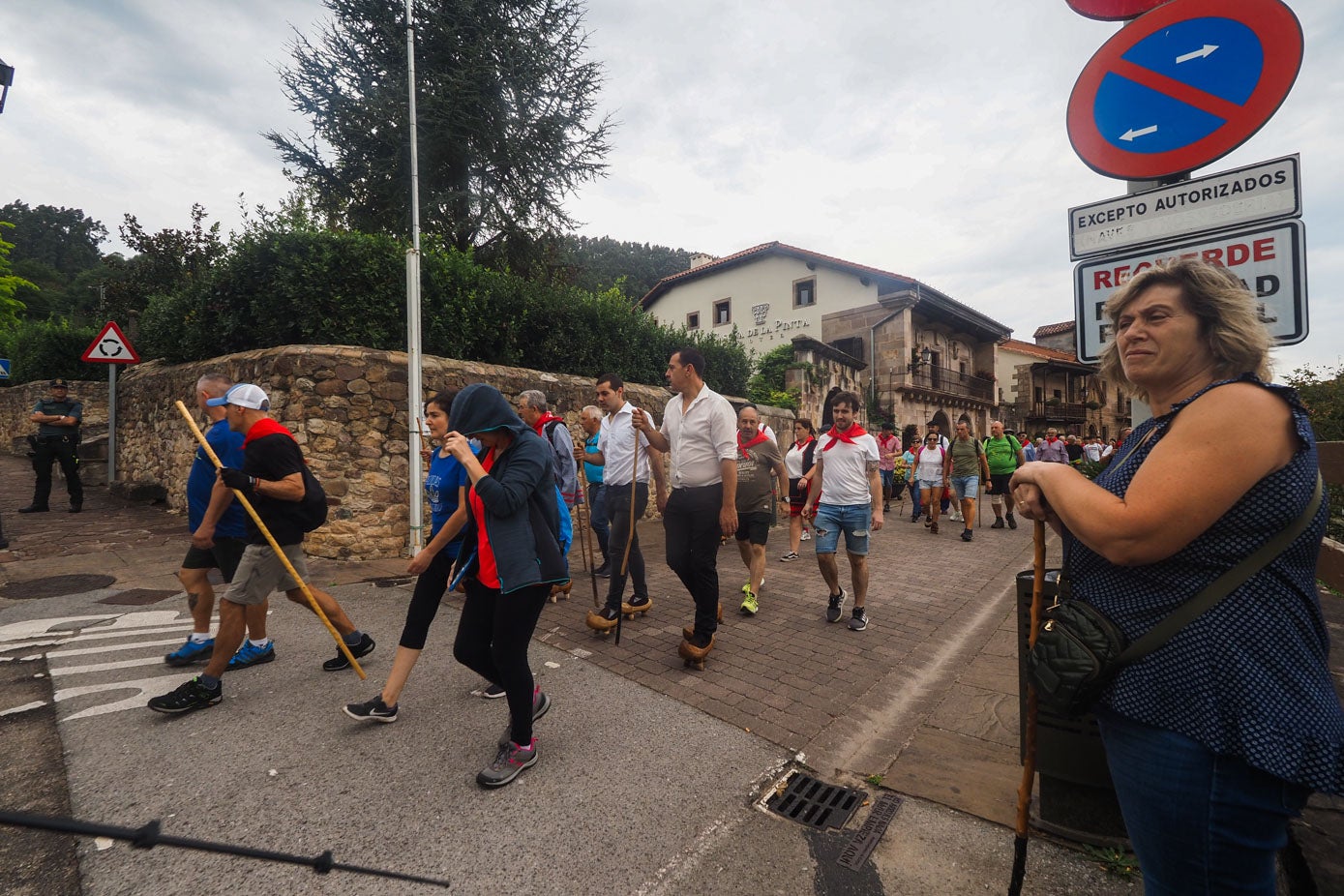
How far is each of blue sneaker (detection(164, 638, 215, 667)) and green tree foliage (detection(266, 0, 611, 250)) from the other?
11.6 m

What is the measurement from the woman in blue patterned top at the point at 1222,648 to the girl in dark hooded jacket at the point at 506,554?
83.8 inches

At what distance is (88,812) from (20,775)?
0.61 meters

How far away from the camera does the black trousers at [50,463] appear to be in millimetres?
9250

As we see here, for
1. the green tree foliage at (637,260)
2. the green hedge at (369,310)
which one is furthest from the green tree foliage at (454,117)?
the green tree foliage at (637,260)

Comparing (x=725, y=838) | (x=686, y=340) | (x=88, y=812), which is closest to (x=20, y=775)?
(x=88, y=812)

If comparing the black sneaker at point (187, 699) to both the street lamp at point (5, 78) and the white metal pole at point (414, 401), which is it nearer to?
the white metal pole at point (414, 401)

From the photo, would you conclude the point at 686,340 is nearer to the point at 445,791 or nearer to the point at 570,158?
the point at 570,158

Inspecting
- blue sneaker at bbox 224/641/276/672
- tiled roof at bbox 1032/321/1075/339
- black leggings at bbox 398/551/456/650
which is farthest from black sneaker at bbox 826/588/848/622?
tiled roof at bbox 1032/321/1075/339

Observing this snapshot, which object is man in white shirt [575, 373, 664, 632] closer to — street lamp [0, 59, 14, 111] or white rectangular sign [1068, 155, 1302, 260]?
white rectangular sign [1068, 155, 1302, 260]

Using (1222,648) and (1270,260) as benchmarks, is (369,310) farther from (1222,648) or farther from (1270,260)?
(1222,648)

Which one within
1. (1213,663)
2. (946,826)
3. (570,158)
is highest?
(570,158)

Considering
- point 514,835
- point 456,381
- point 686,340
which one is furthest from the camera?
point 686,340

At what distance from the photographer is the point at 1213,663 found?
1.13 meters

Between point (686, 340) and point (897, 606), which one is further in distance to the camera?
point (686, 340)
